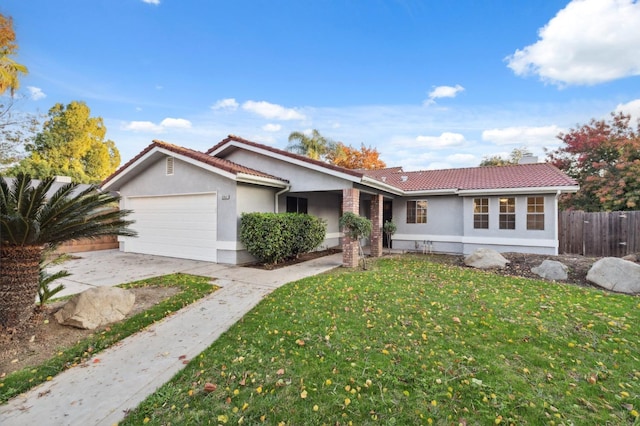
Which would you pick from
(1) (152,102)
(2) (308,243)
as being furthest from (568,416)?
(1) (152,102)

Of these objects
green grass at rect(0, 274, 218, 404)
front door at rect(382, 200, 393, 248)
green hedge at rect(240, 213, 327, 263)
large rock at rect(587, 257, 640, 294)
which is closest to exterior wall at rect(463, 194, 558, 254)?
front door at rect(382, 200, 393, 248)

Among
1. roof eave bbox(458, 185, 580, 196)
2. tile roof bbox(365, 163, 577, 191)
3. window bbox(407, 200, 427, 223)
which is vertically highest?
tile roof bbox(365, 163, 577, 191)

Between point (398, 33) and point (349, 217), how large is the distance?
8528 mm

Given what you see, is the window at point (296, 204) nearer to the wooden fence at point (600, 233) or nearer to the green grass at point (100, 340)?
the green grass at point (100, 340)

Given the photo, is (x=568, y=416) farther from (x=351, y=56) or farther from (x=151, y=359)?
(x=351, y=56)

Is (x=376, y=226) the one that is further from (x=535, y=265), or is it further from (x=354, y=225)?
(x=535, y=265)

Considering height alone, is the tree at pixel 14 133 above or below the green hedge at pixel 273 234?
above

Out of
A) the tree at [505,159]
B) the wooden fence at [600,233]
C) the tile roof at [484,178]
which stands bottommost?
the wooden fence at [600,233]

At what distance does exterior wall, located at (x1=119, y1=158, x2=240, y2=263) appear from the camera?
9.65 metres

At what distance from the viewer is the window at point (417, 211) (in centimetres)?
1392

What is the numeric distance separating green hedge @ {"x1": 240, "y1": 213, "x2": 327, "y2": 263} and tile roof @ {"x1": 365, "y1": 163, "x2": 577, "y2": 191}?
21.1 ft

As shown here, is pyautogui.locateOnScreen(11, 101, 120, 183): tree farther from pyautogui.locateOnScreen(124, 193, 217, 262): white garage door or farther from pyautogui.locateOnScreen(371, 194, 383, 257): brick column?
pyautogui.locateOnScreen(371, 194, 383, 257): brick column

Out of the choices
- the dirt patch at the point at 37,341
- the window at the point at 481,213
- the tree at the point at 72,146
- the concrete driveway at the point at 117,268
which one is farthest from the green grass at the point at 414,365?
the tree at the point at 72,146

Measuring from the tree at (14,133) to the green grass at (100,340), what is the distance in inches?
688
